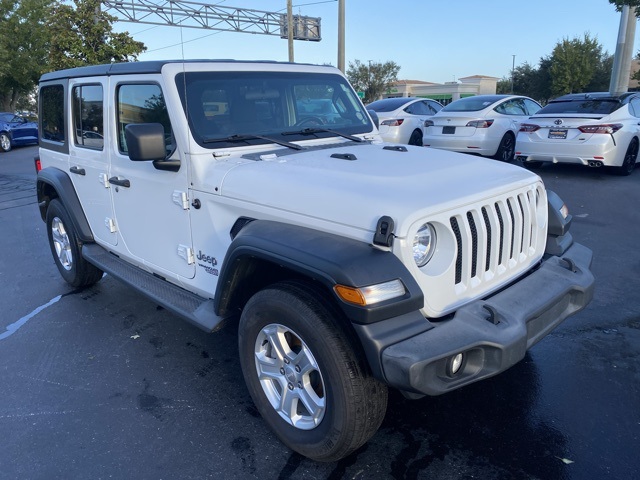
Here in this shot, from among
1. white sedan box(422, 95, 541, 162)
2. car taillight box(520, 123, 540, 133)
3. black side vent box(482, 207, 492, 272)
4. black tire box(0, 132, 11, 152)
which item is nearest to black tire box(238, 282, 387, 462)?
black side vent box(482, 207, 492, 272)

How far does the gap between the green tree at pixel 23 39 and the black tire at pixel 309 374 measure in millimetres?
35266

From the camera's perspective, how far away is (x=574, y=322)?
4156mm

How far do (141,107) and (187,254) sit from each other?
1136 mm

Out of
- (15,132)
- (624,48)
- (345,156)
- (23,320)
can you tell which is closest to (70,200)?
(23,320)

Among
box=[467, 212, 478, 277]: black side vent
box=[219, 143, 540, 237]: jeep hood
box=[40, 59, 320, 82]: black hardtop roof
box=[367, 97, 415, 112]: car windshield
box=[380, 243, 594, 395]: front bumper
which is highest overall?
box=[40, 59, 320, 82]: black hardtop roof

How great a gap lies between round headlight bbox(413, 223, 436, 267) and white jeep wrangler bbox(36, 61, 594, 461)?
1cm

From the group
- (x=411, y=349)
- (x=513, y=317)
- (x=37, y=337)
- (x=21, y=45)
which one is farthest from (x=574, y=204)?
(x=21, y=45)

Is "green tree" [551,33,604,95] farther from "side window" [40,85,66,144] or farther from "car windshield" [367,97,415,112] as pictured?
"side window" [40,85,66,144]

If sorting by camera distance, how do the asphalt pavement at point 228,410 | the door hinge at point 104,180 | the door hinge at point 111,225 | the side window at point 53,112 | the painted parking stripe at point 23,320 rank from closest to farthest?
the asphalt pavement at point 228,410 < the door hinge at point 104,180 < the door hinge at point 111,225 < the painted parking stripe at point 23,320 < the side window at point 53,112

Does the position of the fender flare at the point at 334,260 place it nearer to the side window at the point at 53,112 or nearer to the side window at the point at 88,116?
the side window at the point at 88,116

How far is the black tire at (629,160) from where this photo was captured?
935 centimetres

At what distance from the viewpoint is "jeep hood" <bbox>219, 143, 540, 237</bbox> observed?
2.43 m

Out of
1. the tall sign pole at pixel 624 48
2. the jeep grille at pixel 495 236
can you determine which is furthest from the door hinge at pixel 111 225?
the tall sign pole at pixel 624 48

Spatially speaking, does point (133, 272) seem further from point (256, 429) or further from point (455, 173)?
point (455, 173)
